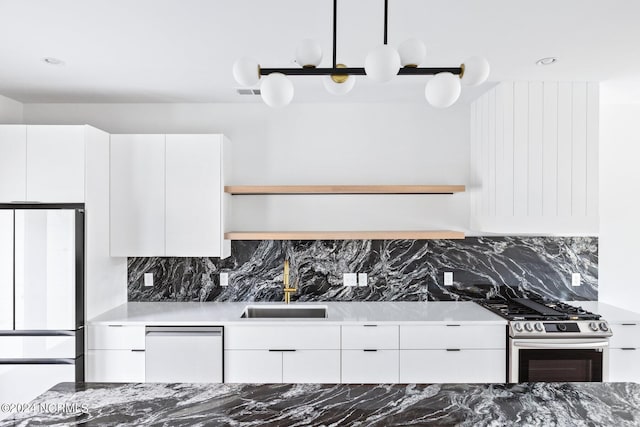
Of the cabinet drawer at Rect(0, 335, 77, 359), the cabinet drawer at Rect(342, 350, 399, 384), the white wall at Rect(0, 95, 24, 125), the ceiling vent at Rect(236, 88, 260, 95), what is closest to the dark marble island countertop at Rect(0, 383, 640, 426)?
the cabinet drawer at Rect(342, 350, 399, 384)

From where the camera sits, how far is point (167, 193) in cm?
304

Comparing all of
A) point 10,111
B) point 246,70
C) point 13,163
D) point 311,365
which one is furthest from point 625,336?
point 10,111

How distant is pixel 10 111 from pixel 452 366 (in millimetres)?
3862

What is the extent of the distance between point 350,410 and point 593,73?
2632mm

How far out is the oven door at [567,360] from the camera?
2641mm

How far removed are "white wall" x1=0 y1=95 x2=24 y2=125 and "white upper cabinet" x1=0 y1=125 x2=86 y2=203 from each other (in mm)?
588

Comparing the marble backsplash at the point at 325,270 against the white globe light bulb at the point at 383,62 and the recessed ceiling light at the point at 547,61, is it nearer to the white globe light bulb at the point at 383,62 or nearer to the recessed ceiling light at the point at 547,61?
the recessed ceiling light at the point at 547,61

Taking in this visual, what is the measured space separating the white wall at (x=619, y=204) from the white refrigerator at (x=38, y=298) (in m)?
4.03

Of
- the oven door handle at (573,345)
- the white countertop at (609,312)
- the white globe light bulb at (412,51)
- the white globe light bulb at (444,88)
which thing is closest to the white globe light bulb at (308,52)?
the white globe light bulb at (412,51)

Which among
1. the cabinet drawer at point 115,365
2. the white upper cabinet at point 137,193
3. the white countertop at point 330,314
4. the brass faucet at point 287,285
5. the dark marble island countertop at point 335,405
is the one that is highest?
the white upper cabinet at point 137,193

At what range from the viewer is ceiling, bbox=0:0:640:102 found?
181 cm

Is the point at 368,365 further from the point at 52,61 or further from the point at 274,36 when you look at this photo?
the point at 52,61

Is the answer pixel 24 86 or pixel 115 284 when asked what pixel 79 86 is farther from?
pixel 115 284

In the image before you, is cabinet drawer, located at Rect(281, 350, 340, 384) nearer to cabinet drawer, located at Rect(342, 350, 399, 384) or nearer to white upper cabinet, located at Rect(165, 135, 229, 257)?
cabinet drawer, located at Rect(342, 350, 399, 384)
